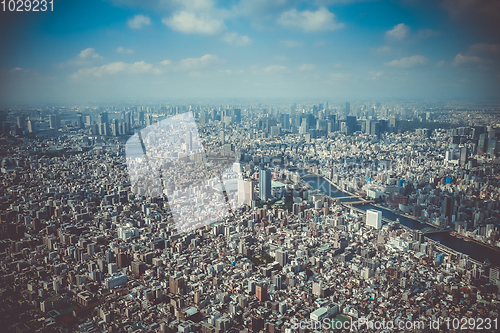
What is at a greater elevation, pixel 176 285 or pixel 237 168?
pixel 237 168

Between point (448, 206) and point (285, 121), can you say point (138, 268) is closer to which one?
point (448, 206)

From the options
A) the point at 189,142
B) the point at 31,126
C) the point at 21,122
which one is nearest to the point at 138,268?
the point at 21,122

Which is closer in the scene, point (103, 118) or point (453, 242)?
point (453, 242)

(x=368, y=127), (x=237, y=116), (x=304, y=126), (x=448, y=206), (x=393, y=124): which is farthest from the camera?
(x=304, y=126)

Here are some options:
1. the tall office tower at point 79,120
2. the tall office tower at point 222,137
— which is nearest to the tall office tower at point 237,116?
the tall office tower at point 222,137

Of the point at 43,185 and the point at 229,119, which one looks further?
the point at 229,119

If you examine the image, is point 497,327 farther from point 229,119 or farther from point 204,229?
point 229,119

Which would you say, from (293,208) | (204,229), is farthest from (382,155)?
(204,229)
